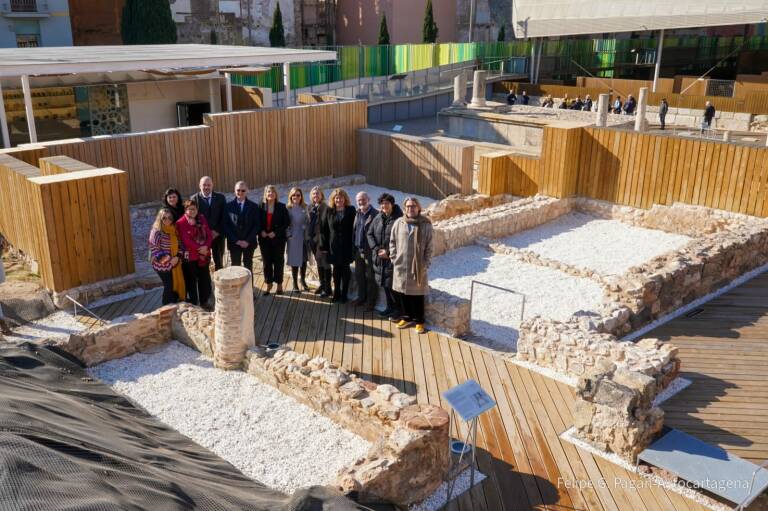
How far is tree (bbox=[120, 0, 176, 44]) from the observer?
3550cm

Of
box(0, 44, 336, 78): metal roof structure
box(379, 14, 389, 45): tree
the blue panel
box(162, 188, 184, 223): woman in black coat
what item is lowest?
the blue panel

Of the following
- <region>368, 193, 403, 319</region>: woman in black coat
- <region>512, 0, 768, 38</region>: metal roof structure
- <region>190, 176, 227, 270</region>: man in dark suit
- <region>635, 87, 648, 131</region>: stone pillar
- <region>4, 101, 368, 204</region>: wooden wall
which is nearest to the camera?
<region>368, 193, 403, 319</region>: woman in black coat

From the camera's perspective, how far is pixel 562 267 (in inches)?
487

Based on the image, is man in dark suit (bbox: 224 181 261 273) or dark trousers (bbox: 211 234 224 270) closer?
man in dark suit (bbox: 224 181 261 273)

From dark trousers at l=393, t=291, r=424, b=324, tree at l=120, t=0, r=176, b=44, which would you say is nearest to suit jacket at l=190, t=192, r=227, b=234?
dark trousers at l=393, t=291, r=424, b=324

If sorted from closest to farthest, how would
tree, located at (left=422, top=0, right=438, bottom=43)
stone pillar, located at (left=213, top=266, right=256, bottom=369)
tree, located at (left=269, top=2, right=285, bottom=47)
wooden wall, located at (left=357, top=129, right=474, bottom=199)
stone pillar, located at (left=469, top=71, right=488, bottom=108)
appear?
1. stone pillar, located at (left=213, top=266, right=256, bottom=369)
2. wooden wall, located at (left=357, top=129, right=474, bottom=199)
3. stone pillar, located at (left=469, top=71, right=488, bottom=108)
4. tree, located at (left=269, top=2, right=285, bottom=47)
5. tree, located at (left=422, top=0, right=438, bottom=43)

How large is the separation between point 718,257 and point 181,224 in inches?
313

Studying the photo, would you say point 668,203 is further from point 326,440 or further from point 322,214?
point 326,440

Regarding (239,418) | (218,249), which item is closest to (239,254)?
(218,249)

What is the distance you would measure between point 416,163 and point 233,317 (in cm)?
1080

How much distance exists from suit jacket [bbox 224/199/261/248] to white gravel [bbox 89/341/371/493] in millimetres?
1840

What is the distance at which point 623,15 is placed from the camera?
3603 centimetres

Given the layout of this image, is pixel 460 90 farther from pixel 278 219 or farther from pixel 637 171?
pixel 278 219

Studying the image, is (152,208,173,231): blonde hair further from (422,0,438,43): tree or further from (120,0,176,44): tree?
(422,0,438,43): tree
